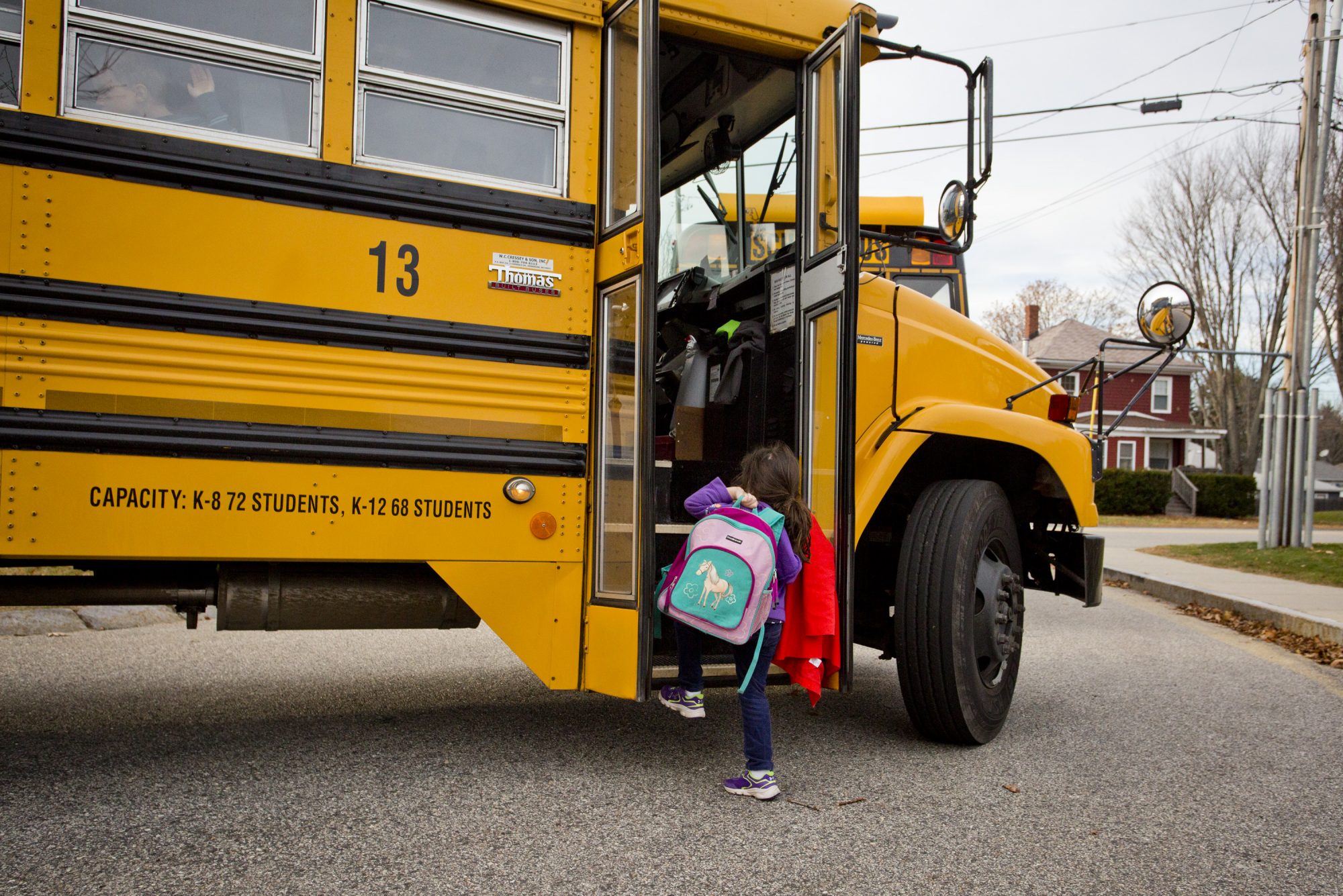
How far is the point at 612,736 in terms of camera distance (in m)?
3.89

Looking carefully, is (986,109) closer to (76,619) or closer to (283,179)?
(283,179)

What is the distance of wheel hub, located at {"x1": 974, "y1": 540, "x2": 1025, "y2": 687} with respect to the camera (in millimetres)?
4012

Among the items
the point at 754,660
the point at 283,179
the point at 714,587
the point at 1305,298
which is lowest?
the point at 754,660

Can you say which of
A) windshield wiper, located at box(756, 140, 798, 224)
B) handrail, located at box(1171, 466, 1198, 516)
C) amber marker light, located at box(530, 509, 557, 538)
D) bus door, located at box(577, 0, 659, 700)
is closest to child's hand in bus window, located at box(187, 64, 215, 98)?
bus door, located at box(577, 0, 659, 700)

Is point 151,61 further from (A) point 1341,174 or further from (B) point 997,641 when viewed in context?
(A) point 1341,174

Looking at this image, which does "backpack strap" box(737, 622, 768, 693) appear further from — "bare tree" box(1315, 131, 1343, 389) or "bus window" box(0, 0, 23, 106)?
"bare tree" box(1315, 131, 1343, 389)

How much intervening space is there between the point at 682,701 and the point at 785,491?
2.82ft

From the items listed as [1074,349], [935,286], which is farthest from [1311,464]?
[1074,349]

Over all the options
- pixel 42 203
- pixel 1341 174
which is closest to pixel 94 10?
pixel 42 203

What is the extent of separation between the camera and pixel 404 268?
3.18 metres

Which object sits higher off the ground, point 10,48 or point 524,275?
point 10,48

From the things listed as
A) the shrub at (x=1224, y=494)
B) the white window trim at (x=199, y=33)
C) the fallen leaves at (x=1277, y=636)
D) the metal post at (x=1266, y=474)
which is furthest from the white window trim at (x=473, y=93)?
the shrub at (x=1224, y=494)

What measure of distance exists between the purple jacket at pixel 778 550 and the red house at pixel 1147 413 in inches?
1351

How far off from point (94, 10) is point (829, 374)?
2.61 m
